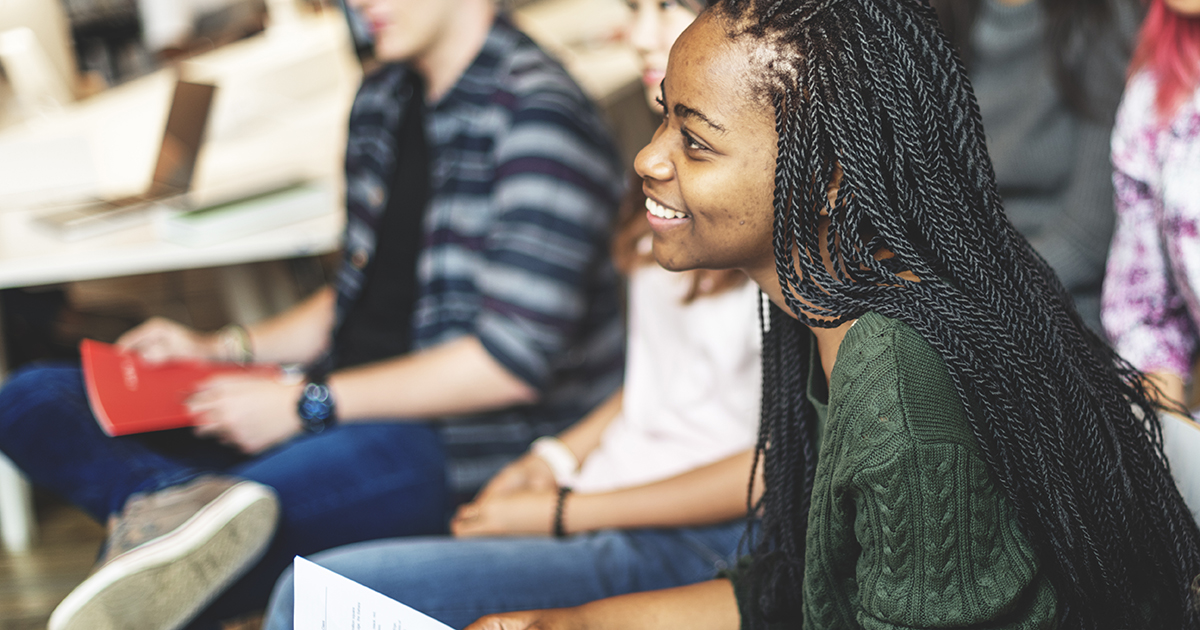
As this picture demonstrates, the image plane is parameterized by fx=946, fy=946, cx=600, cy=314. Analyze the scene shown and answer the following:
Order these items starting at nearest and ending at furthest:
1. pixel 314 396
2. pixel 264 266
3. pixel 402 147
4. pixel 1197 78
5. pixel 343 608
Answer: pixel 343 608
pixel 1197 78
pixel 314 396
pixel 402 147
pixel 264 266

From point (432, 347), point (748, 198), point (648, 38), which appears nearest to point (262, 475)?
point (432, 347)

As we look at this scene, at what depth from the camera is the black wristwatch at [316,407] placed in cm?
138

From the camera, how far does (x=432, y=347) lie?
1.43m

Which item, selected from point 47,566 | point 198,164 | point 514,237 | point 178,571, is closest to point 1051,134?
point 514,237

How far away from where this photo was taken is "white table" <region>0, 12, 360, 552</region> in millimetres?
1775

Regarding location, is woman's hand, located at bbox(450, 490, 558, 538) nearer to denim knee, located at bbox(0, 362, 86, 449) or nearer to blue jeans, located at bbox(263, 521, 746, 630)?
blue jeans, located at bbox(263, 521, 746, 630)

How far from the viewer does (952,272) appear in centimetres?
63

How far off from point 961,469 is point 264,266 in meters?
2.07

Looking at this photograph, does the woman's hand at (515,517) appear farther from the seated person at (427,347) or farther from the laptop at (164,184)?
A: the laptop at (164,184)

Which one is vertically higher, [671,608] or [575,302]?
[575,302]

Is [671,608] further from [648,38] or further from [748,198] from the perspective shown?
[648,38]

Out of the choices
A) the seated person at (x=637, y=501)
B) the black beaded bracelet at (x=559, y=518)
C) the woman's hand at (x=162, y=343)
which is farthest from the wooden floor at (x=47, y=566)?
the black beaded bracelet at (x=559, y=518)

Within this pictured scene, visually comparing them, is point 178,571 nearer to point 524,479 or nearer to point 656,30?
point 524,479

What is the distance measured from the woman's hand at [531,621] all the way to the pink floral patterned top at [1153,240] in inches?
30.9
